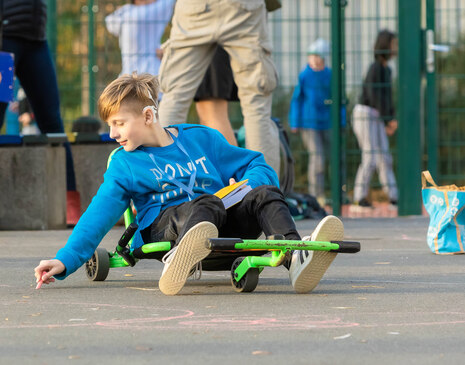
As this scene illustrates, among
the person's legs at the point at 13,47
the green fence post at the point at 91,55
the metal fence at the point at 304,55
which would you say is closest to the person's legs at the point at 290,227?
the person's legs at the point at 13,47

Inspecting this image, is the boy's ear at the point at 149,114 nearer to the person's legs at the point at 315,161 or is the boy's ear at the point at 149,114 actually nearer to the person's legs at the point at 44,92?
the person's legs at the point at 44,92

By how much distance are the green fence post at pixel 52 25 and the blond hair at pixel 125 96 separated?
5776mm

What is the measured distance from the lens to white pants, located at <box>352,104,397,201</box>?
10.3 metres

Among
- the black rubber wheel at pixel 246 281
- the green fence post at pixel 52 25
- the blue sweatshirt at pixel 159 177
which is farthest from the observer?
the green fence post at pixel 52 25

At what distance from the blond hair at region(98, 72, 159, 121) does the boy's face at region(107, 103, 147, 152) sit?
0.02 metres

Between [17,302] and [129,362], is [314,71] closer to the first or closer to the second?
[17,302]

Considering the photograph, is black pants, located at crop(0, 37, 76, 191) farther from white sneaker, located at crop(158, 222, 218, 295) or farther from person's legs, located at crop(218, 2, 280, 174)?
white sneaker, located at crop(158, 222, 218, 295)

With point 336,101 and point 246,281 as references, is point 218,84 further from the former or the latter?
point 246,281

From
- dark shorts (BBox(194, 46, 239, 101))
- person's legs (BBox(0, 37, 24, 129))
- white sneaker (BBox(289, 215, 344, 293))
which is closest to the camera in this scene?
white sneaker (BBox(289, 215, 344, 293))

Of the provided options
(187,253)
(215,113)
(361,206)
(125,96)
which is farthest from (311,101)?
(187,253)

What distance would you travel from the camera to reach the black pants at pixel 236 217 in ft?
14.7

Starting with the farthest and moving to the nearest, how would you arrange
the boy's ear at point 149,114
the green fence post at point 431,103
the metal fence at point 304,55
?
the metal fence at point 304,55, the green fence post at point 431,103, the boy's ear at point 149,114

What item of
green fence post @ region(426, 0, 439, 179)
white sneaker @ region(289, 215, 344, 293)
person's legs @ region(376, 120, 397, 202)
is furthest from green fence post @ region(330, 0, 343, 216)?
white sneaker @ region(289, 215, 344, 293)

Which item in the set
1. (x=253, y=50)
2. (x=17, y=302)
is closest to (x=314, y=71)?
(x=253, y=50)
